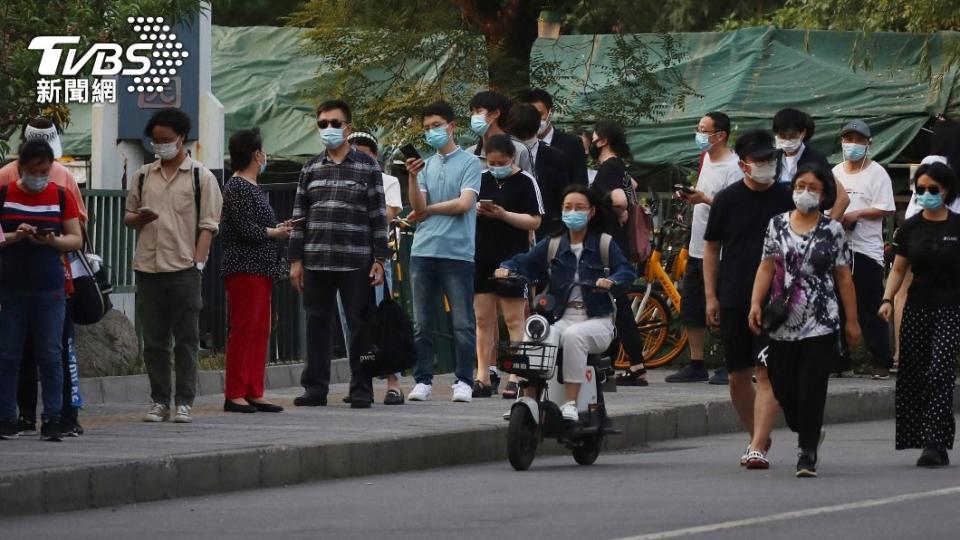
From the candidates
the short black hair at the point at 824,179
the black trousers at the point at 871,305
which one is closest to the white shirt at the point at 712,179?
the black trousers at the point at 871,305

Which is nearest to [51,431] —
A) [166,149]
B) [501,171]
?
[166,149]

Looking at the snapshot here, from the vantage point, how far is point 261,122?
29.9 meters

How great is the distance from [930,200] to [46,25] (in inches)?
201

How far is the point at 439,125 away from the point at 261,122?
16.2 m

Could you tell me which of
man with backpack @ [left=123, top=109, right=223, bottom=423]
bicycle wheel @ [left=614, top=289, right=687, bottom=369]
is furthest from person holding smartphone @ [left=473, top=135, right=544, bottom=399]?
bicycle wheel @ [left=614, top=289, right=687, bottom=369]

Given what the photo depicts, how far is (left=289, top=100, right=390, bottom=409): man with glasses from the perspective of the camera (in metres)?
13.4

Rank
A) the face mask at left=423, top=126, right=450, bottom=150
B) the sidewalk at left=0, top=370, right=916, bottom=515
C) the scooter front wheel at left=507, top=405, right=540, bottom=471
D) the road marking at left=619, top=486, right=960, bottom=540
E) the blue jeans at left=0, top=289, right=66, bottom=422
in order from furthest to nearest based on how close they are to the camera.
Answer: the face mask at left=423, top=126, right=450, bottom=150 → the blue jeans at left=0, top=289, right=66, bottom=422 → the scooter front wheel at left=507, top=405, right=540, bottom=471 → the sidewalk at left=0, top=370, right=916, bottom=515 → the road marking at left=619, top=486, right=960, bottom=540

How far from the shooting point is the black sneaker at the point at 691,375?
1628 cm

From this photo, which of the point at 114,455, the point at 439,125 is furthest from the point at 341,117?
the point at 114,455

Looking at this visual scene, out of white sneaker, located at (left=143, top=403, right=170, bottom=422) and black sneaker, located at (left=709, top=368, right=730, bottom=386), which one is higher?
black sneaker, located at (left=709, top=368, right=730, bottom=386)

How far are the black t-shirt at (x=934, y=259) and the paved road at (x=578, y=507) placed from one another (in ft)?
3.17

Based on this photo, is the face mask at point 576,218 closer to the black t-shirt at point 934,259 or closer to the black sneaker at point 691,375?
the black t-shirt at point 934,259

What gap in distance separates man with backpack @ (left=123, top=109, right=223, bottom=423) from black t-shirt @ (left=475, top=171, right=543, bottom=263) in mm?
2162

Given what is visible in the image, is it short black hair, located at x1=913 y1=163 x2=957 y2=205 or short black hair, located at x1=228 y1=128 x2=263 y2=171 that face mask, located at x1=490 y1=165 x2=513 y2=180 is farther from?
short black hair, located at x1=913 y1=163 x2=957 y2=205
